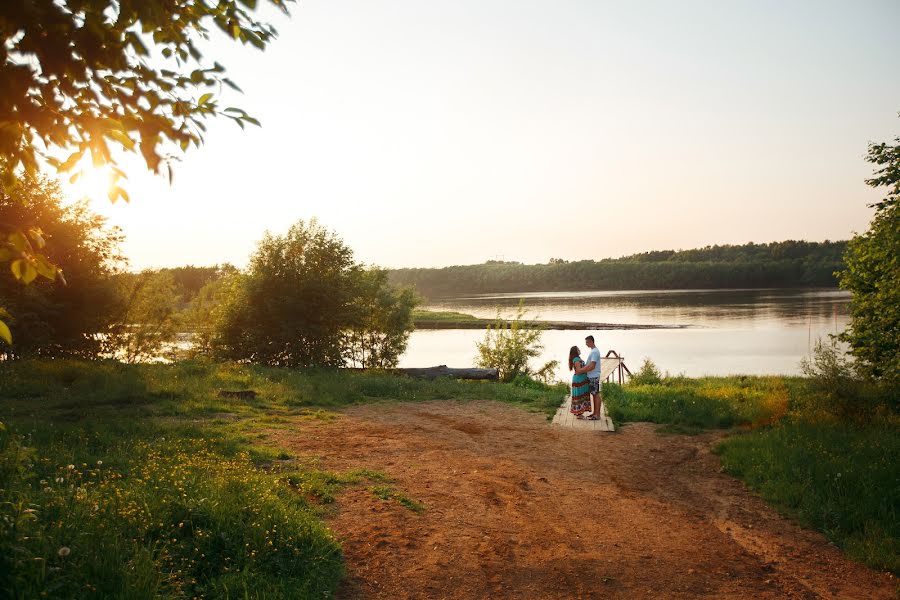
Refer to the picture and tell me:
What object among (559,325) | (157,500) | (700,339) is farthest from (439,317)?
(157,500)

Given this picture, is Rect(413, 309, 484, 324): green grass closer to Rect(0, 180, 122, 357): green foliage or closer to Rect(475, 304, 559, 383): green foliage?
Rect(475, 304, 559, 383): green foliage

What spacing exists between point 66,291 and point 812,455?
25.1m

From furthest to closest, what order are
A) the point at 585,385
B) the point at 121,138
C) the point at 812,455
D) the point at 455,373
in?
the point at 455,373 < the point at 585,385 < the point at 812,455 < the point at 121,138

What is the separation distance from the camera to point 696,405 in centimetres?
1487

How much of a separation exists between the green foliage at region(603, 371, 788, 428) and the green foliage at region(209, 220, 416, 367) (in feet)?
49.0

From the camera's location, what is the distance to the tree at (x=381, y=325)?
31.2 m

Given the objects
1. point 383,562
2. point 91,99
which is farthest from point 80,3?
point 383,562

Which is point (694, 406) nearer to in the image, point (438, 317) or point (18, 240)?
point (18, 240)

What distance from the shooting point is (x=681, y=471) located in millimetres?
9984

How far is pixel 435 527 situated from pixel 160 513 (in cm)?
307

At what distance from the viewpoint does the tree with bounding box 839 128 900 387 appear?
1223 cm

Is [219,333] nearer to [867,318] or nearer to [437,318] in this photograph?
[867,318]

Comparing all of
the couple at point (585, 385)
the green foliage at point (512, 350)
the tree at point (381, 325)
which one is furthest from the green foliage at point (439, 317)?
the couple at point (585, 385)

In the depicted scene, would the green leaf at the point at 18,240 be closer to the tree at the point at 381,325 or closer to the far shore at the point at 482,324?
the tree at the point at 381,325
